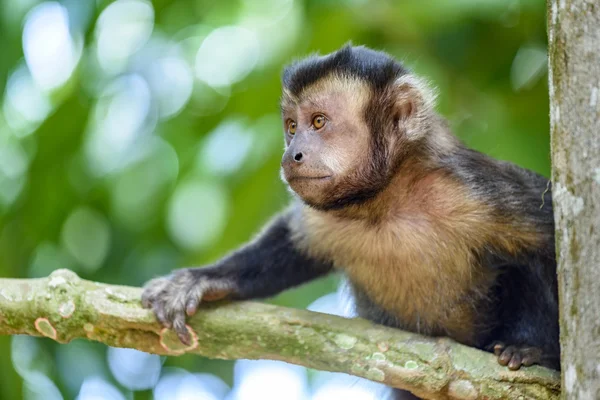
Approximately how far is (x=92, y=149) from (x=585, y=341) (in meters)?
5.04

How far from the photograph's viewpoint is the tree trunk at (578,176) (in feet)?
10.2

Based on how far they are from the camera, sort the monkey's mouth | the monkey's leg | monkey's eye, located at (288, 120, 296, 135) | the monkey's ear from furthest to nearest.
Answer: monkey's eye, located at (288, 120, 296, 135), the monkey's ear, the monkey's mouth, the monkey's leg

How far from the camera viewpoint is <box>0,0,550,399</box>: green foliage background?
6.27 m

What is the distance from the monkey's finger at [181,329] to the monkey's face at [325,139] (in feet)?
3.13

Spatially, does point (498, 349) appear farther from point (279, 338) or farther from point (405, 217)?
point (279, 338)

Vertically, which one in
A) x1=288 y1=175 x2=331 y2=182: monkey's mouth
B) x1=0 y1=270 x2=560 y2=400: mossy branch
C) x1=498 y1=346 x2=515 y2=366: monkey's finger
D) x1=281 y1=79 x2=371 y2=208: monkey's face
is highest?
x1=281 y1=79 x2=371 y2=208: monkey's face

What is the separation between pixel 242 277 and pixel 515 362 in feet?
5.89

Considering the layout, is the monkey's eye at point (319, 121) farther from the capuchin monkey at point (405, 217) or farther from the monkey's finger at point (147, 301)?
the monkey's finger at point (147, 301)

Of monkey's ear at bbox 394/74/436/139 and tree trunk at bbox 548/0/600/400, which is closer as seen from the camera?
tree trunk at bbox 548/0/600/400

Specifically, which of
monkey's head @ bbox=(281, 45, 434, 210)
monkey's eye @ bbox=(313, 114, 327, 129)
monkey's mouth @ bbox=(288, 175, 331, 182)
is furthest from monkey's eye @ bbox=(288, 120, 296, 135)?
monkey's mouth @ bbox=(288, 175, 331, 182)

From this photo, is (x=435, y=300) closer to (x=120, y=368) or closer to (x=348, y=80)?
(x=348, y=80)

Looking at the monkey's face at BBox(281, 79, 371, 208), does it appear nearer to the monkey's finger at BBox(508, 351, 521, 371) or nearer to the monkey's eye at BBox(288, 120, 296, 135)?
the monkey's eye at BBox(288, 120, 296, 135)

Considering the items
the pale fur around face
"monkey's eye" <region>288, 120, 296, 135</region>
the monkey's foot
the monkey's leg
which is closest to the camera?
the monkey's foot

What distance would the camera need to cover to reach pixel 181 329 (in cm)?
462
